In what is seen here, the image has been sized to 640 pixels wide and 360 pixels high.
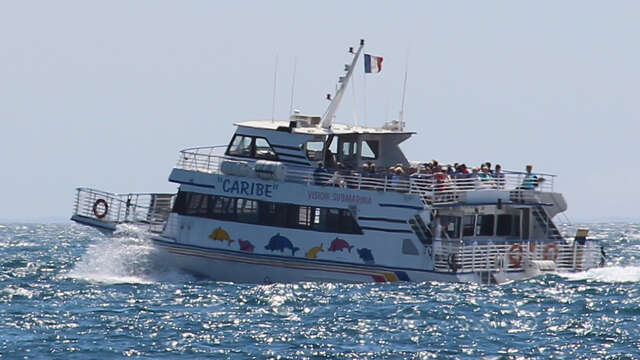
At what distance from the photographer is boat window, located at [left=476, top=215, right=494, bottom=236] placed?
3534 cm

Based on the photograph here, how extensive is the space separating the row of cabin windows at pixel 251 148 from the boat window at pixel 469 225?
226 inches

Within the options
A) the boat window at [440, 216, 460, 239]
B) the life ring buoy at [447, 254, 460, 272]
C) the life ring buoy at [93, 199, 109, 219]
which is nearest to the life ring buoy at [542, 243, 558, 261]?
the boat window at [440, 216, 460, 239]

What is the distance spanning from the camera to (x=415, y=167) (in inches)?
1458

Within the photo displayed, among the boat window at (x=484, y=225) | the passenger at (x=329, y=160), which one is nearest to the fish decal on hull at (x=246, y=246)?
the passenger at (x=329, y=160)

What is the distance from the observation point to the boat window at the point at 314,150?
3525 cm

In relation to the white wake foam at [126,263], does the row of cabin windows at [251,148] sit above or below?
above

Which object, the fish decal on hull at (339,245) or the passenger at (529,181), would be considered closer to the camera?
the fish decal on hull at (339,245)

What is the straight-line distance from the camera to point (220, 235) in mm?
34625

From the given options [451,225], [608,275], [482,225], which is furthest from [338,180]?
[608,275]

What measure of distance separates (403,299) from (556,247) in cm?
667

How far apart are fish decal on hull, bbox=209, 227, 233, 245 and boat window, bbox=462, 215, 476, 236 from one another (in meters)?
6.71

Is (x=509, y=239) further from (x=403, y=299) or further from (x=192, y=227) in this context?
(x=192, y=227)

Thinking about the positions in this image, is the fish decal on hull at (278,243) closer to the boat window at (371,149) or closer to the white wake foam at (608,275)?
the boat window at (371,149)

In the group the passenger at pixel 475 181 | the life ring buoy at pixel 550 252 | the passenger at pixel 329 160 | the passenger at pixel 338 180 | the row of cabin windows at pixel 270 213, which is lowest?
the life ring buoy at pixel 550 252
